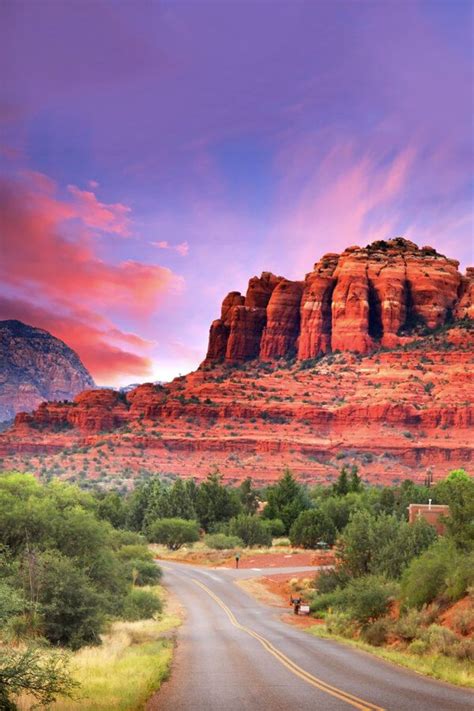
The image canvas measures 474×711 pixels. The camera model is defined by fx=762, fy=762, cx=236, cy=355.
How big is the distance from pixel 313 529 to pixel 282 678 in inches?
2202

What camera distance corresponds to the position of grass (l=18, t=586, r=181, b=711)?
44.9ft

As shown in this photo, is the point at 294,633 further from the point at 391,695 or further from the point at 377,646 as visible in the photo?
the point at 391,695

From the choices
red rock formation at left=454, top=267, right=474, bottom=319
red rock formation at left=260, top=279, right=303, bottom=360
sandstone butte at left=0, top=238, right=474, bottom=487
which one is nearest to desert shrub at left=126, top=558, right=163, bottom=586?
sandstone butte at left=0, top=238, right=474, bottom=487

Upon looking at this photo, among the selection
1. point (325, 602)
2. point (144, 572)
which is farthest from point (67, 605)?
point (144, 572)

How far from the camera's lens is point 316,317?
178m

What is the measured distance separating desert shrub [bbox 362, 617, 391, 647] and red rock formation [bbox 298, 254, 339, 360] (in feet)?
488

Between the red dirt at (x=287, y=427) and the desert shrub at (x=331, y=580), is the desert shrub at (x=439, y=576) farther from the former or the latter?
the red dirt at (x=287, y=427)

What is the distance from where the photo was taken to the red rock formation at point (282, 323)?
18538 centimetres

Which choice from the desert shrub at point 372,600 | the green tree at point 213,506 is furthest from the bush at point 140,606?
the green tree at point 213,506

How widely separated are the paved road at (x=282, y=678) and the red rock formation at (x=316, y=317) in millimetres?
142997

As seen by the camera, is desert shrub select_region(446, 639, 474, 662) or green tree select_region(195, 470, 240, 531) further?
green tree select_region(195, 470, 240, 531)

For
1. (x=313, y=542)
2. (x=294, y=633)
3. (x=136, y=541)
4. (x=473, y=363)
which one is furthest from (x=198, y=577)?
(x=473, y=363)

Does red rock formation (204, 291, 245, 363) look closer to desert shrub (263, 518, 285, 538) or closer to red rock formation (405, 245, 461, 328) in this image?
red rock formation (405, 245, 461, 328)

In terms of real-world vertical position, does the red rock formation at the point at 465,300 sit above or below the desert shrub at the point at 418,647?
above
